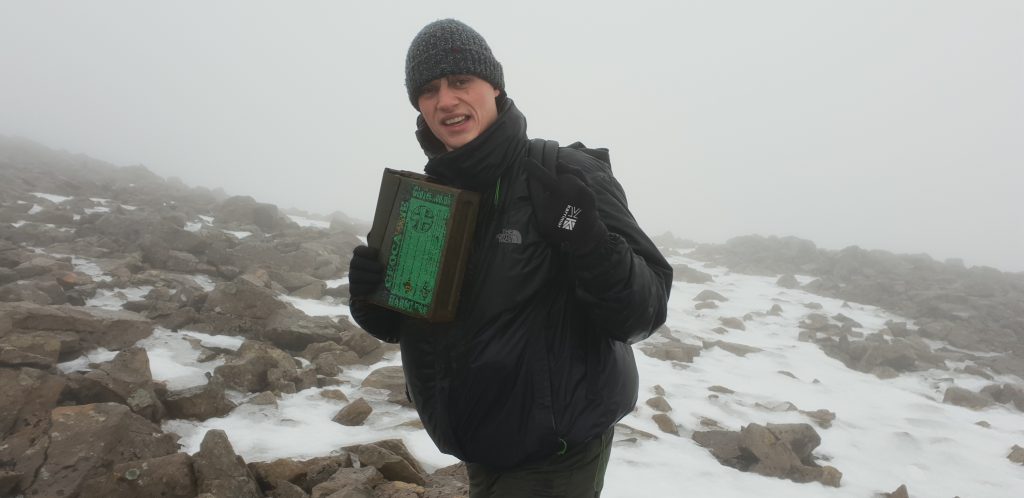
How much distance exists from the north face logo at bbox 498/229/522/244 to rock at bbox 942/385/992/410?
14.3 meters

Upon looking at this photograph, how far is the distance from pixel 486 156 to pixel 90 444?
4030 millimetres

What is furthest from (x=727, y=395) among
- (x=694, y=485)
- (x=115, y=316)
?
(x=115, y=316)

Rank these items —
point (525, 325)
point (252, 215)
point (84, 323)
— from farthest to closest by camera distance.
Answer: point (252, 215), point (84, 323), point (525, 325)

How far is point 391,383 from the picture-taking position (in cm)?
692

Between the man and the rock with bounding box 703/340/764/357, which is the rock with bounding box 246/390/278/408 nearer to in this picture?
the man

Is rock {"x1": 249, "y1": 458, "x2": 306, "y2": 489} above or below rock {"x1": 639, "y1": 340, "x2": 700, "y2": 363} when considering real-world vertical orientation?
above

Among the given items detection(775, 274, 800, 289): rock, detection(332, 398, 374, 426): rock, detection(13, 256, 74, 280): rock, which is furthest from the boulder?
detection(775, 274, 800, 289): rock

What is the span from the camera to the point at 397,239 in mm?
2016

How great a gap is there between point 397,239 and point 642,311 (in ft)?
3.19

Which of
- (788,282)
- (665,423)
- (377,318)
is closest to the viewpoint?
(377,318)

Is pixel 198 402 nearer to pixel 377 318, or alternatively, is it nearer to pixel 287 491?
pixel 287 491

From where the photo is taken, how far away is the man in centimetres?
164

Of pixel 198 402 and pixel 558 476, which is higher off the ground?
pixel 558 476

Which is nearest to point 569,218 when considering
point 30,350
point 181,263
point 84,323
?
point 30,350
